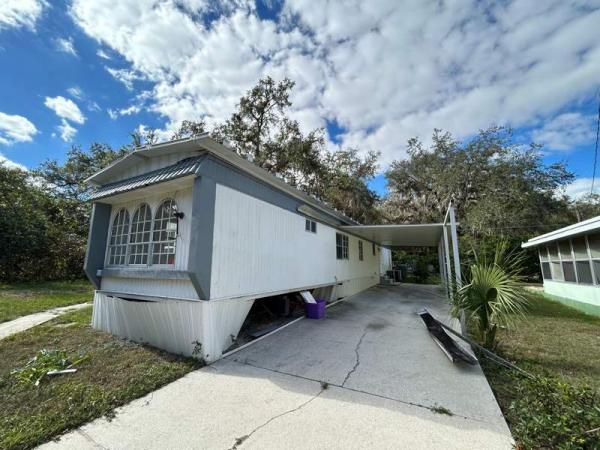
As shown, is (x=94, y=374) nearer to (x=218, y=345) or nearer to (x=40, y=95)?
(x=218, y=345)

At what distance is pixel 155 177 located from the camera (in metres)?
4.91

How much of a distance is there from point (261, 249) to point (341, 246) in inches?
222

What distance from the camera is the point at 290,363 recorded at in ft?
13.8

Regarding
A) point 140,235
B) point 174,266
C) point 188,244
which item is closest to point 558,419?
point 188,244

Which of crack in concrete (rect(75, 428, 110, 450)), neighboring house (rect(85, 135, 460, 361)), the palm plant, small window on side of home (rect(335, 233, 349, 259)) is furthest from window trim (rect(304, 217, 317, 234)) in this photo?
crack in concrete (rect(75, 428, 110, 450))

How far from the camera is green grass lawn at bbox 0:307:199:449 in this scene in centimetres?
259

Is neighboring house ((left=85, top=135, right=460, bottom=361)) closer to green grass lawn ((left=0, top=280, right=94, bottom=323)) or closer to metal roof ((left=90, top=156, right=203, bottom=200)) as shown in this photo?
metal roof ((left=90, top=156, right=203, bottom=200))

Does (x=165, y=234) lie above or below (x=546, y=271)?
above

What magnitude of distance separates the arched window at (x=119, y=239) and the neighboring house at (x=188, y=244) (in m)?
0.02

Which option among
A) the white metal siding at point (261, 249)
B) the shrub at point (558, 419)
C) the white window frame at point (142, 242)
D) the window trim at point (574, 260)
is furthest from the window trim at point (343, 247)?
the shrub at point (558, 419)

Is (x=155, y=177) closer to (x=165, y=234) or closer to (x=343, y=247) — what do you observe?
(x=165, y=234)

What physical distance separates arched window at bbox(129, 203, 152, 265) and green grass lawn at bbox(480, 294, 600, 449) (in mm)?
6193

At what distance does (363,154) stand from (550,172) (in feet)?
41.0

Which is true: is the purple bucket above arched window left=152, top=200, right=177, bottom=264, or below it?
below
